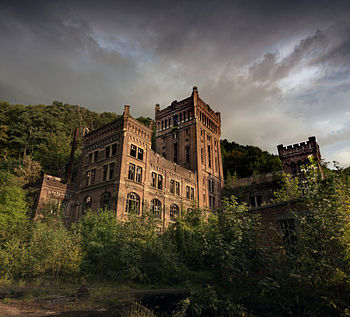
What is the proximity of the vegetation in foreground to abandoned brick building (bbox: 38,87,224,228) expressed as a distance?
4468 mm

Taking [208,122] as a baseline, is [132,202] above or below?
below

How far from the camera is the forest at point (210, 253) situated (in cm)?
1080

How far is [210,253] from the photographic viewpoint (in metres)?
13.7

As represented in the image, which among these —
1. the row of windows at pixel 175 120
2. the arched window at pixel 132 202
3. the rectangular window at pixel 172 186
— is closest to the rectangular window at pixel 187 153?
the row of windows at pixel 175 120

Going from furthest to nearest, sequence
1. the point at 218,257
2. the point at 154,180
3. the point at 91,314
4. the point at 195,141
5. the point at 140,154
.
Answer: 1. the point at 195,141
2. the point at 154,180
3. the point at 140,154
4. the point at 218,257
5. the point at 91,314

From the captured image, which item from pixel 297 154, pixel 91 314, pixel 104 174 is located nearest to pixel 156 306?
pixel 91 314

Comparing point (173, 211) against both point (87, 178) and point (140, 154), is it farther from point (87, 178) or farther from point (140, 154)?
point (87, 178)

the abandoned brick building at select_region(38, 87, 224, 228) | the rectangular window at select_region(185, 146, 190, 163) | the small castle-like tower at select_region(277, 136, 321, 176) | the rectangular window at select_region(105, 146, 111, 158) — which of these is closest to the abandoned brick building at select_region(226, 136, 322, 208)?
the small castle-like tower at select_region(277, 136, 321, 176)

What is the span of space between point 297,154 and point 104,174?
A: 3046 cm

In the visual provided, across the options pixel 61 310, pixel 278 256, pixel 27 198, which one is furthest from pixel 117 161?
pixel 278 256

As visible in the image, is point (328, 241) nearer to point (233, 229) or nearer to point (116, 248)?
point (233, 229)

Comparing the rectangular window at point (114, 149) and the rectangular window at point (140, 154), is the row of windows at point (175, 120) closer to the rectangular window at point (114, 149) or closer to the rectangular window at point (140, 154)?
the rectangular window at point (140, 154)

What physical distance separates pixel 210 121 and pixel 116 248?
36202mm

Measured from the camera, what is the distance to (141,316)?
11.1 metres
